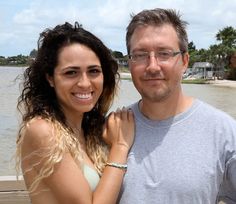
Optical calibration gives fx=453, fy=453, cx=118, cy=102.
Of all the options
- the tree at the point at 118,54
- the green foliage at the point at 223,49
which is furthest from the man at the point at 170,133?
the green foliage at the point at 223,49

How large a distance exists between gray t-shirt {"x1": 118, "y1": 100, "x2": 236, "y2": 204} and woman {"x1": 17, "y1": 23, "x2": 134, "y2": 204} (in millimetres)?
111

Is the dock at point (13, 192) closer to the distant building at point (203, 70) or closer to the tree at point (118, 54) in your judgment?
the tree at point (118, 54)

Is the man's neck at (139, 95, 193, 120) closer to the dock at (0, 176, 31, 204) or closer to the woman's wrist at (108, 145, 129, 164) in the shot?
the woman's wrist at (108, 145, 129, 164)

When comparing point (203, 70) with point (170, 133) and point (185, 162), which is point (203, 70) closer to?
point (170, 133)

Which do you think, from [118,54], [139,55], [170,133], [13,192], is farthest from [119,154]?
[13,192]

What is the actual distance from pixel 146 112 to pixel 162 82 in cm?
24

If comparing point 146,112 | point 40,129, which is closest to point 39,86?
point 40,129

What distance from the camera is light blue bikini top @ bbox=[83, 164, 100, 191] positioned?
2.65 m

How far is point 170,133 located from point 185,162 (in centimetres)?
20

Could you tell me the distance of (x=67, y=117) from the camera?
9.69ft

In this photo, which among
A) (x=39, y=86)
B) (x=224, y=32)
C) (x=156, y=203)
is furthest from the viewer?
(x=224, y=32)

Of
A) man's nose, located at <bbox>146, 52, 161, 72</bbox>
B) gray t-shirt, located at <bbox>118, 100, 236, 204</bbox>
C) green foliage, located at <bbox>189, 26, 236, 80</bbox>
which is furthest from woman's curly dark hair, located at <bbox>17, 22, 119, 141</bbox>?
green foliage, located at <bbox>189, 26, 236, 80</bbox>

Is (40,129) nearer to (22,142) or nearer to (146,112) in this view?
(22,142)

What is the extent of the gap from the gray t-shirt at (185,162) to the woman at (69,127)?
0.11 meters
